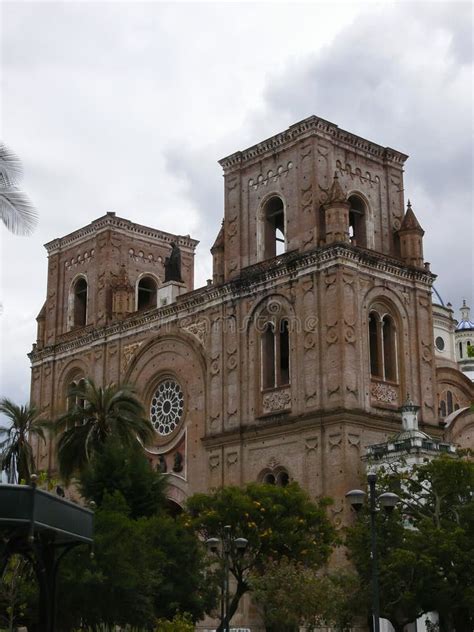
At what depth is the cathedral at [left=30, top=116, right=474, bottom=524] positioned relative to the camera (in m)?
42.4

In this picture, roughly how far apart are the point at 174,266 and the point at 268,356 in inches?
452

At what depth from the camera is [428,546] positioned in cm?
3169

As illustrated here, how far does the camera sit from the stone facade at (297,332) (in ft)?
139

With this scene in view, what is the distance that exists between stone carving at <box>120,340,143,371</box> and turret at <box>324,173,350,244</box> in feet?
44.3

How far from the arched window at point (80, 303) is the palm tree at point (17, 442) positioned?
55.8ft

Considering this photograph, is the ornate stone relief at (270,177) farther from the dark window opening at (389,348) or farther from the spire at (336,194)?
the dark window opening at (389,348)

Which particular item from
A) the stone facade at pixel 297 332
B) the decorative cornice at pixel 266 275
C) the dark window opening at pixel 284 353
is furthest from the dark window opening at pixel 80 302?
the dark window opening at pixel 284 353

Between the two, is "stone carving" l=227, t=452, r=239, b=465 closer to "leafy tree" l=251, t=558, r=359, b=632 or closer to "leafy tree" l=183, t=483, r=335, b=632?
"leafy tree" l=183, t=483, r=335, b=632

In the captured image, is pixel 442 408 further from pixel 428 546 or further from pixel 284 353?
pixel 428 546

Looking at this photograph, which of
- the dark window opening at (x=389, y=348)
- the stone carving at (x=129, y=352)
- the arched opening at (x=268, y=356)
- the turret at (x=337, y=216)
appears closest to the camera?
the turret at (x=337, y=216)

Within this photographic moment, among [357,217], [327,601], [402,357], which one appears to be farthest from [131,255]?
[327,601]

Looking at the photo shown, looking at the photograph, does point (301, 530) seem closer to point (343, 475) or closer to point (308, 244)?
point (343, 475)

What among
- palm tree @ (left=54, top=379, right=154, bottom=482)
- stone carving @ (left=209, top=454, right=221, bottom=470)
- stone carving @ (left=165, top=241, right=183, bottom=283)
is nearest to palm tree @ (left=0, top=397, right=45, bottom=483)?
palm tree @ (left=54, top=379, right=154, bottom=482)

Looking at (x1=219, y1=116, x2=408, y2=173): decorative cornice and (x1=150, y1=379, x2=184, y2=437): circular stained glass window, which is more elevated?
(x1=219, y1=116, x2=408, y2=173): decorative cornice
